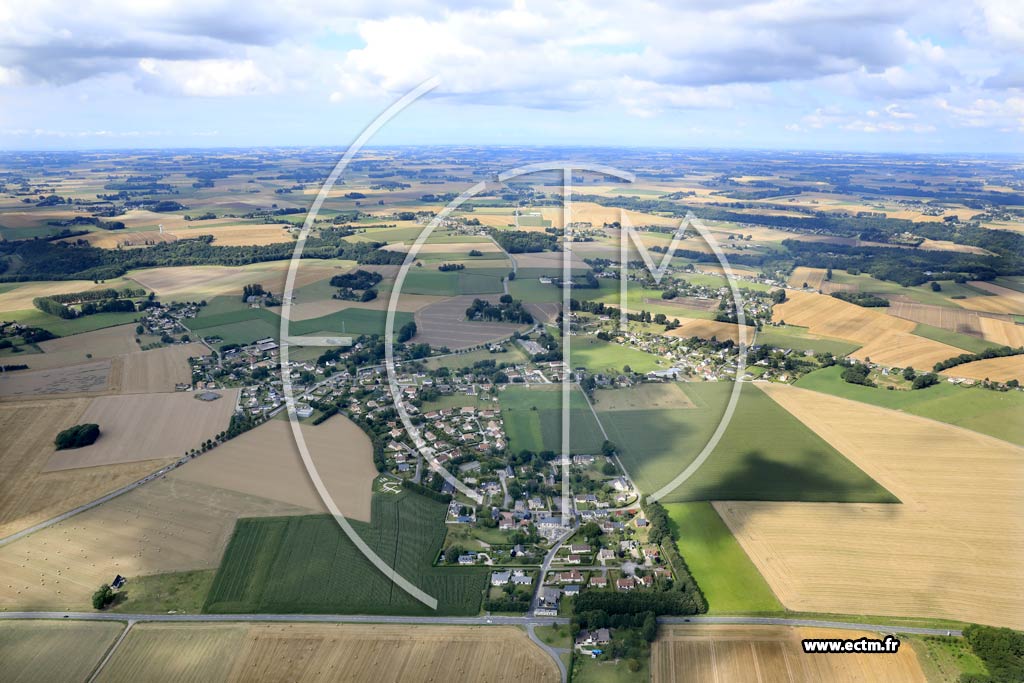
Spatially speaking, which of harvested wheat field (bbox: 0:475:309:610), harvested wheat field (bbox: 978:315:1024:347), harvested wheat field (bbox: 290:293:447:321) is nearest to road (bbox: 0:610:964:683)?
harvested wheat field (bbox: 0:475:309:610)

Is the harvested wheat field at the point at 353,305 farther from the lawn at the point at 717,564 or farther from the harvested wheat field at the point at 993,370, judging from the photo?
the harvested wheat field at the point at 993,370

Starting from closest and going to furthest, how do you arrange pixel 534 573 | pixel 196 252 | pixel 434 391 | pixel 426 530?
pixel 534 573 → pixel 426 530 → pixel 434 391 → pixel 196 252

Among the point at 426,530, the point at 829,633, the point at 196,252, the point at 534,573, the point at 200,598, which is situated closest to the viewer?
the point at 829,633

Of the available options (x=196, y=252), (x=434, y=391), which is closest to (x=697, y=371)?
(x=434, y=391)

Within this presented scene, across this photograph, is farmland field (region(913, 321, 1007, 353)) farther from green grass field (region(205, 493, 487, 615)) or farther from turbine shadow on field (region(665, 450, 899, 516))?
green grass field (region(205, 493, 487, 615))

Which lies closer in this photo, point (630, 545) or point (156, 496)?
point (630, 545)

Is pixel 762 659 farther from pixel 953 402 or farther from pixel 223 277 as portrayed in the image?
pixel 223 277

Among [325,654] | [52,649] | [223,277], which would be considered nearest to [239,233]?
[223,277]

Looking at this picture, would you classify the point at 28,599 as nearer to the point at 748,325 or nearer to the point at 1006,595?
the point at 1006,595
